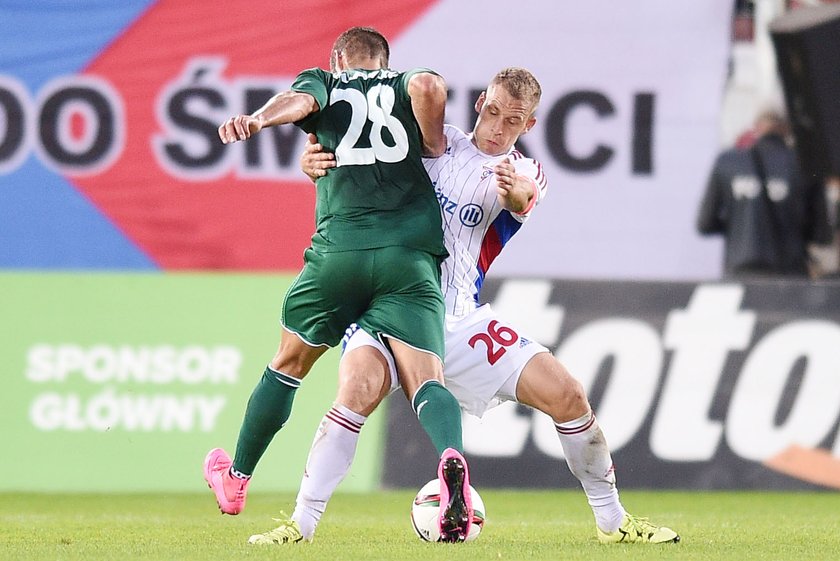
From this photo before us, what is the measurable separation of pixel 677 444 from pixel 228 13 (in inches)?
181

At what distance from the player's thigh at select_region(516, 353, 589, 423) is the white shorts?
0.11 ft

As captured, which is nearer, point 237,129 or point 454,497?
point 237,129

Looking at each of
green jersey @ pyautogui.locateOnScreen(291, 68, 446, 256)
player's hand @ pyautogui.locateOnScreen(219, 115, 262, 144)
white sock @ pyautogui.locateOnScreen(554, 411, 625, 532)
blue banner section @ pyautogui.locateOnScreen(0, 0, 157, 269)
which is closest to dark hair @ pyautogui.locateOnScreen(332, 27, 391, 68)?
green jersey @ pyautogui.locateOnScreen(291, 68, 446, 256)

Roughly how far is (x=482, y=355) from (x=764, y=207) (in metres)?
5.96

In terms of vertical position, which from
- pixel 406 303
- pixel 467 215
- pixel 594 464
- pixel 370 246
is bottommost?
pixel 594 464

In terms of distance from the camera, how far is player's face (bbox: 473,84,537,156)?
20.9ft

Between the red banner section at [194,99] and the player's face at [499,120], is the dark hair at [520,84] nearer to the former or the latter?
the player's face at [499,120]

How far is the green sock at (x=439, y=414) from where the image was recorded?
233 inches

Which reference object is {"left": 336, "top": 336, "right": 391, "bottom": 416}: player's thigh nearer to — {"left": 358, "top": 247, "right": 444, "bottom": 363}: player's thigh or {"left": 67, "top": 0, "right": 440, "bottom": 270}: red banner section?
{"left": 358, "top": 247, "right": 444, "bottom": 363}: player's thigh

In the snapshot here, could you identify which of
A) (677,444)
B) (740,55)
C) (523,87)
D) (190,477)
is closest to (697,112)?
(740,55)

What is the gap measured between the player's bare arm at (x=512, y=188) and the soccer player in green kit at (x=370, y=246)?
319 mm

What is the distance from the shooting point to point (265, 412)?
636 centimetres

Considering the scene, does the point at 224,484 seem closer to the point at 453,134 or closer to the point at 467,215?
the point at 467,215

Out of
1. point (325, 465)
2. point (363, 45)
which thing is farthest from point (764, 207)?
point (325, 465)
